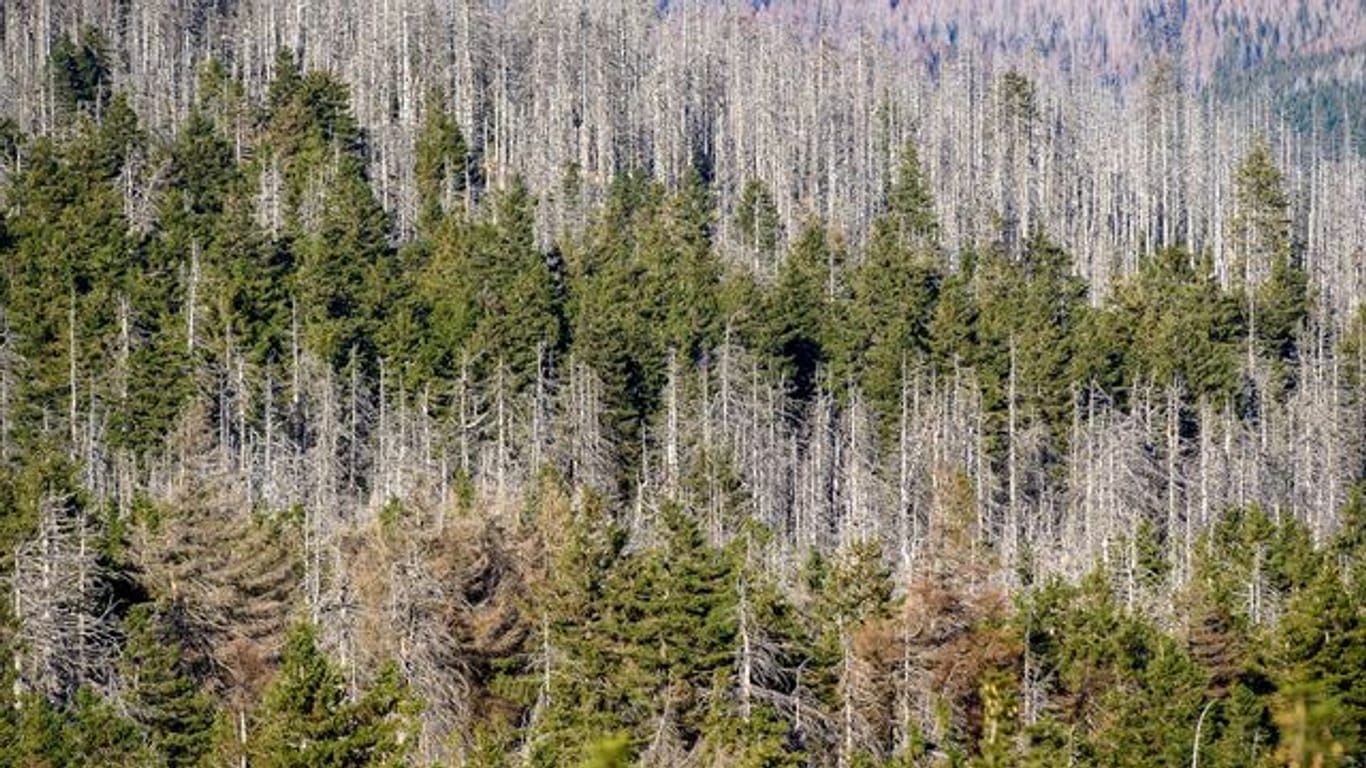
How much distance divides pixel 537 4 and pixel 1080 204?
3535cm

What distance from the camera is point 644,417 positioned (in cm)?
7156

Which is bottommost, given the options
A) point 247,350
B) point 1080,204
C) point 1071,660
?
point 1071,660

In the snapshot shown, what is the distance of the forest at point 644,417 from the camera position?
3812cm

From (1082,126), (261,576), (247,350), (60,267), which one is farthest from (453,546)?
(1082,126)

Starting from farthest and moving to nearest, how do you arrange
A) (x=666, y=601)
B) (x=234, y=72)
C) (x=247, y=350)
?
(x=234, y=72) < (x=247, y=350) < (x=666, y=601)

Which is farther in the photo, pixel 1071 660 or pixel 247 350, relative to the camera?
pixel 247 350

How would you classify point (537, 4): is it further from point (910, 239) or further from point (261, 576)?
point (261, 576)

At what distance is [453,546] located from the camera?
150ft

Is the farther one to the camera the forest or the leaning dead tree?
the leaning dead tree

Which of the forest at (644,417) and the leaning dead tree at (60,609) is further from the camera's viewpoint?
the leaning dead tree at (60,609)

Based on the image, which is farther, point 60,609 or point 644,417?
point 644,417

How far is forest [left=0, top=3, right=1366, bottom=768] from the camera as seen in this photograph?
125 feet

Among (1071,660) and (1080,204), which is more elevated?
(1080,204)

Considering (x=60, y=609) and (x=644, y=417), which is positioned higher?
(x=644, y=417)
